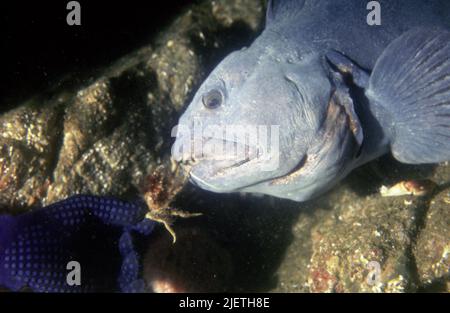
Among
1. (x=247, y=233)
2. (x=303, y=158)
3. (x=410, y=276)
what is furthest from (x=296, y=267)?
(x=303, y=158)

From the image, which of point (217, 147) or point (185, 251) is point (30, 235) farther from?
point (217, 147)

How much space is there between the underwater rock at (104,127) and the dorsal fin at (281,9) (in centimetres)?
94

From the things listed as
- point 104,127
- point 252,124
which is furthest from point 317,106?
point 104,127

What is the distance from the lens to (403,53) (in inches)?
127

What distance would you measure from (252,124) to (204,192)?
65.7 inches

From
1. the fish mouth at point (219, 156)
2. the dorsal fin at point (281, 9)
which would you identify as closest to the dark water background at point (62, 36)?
the dorsal fin at point (281, 9)

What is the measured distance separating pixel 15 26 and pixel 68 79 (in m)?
0.93

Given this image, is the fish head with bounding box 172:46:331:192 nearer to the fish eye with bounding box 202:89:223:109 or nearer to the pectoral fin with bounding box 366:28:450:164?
the fish eye with bounding box 202:89:223:109

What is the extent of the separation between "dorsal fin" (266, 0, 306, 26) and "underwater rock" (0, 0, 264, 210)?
37.1 inches

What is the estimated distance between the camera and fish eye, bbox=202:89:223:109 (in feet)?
10.3

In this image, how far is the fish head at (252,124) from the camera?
115 inches

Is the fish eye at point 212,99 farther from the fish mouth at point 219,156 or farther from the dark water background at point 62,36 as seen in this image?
the dark water background at point 62,36

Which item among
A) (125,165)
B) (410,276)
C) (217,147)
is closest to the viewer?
(217,147)

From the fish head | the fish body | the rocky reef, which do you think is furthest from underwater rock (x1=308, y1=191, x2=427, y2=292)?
the fish head
